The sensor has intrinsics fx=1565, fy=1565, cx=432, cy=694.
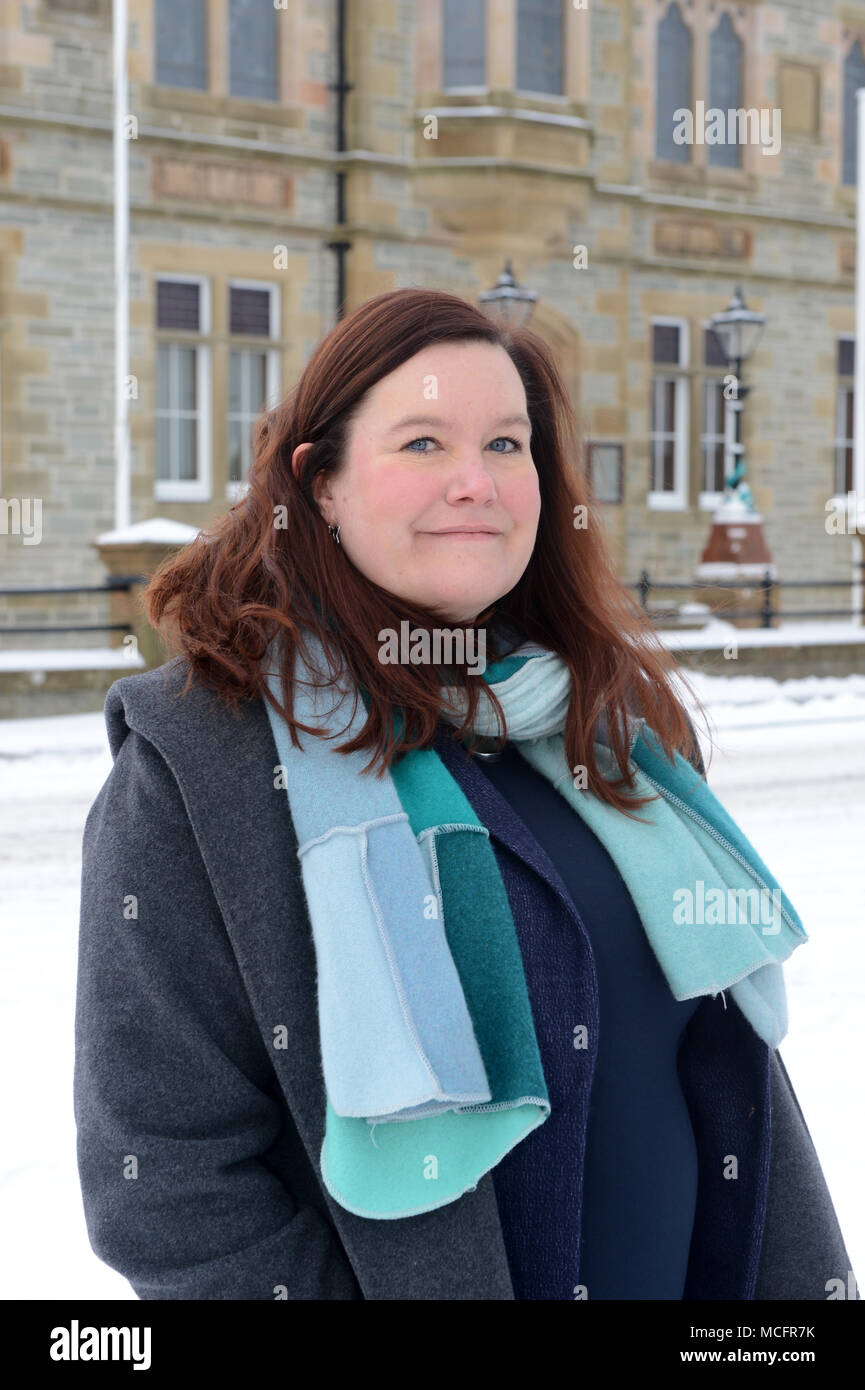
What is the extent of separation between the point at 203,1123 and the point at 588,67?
19.4 meters

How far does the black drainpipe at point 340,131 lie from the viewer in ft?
59.4

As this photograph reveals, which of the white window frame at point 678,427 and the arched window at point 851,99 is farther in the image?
the arched window at point 851,99

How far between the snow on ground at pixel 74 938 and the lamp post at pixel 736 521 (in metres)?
4.71

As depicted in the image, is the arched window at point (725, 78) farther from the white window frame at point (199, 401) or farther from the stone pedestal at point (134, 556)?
the stone pedestal at point (134, 556)

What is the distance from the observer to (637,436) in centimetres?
2078

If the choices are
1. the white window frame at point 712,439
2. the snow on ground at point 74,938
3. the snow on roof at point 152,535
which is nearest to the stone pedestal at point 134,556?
the snow on roof at point 152,535

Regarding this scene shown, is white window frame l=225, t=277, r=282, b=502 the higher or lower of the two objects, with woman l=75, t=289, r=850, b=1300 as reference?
higher

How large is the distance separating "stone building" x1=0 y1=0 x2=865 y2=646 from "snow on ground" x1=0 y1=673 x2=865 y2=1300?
563 centimetres

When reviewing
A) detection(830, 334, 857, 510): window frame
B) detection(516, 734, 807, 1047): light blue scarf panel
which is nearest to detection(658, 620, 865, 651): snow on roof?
detection(830, 334, 857, 510): window frame

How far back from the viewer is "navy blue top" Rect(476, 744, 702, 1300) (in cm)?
183

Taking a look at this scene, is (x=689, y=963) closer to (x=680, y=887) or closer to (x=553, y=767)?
(x=680, y=887)

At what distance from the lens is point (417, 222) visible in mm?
18312

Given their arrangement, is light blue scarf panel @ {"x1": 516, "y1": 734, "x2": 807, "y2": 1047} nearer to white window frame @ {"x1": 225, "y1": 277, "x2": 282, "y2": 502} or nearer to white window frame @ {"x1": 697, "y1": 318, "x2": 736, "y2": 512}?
white window frame @ {"x1": 225, "y1": 277, "x2": 282, "y2": 502}
